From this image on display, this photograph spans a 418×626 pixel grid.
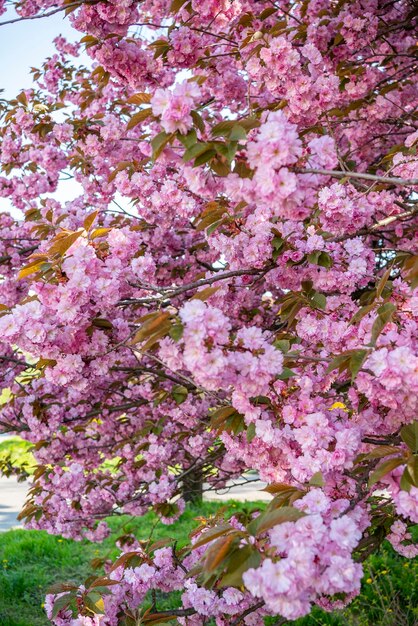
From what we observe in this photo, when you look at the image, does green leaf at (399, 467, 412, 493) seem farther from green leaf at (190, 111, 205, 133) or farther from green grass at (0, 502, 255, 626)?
green grass at (0, 502, 255, 626)

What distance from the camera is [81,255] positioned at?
6.27ft

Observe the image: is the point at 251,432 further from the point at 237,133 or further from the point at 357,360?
the point at 237,133

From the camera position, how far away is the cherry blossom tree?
145 cm

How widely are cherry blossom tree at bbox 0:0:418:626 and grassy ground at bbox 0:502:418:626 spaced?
1035 mm

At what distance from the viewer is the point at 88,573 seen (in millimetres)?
5668

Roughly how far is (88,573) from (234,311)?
12.0ft

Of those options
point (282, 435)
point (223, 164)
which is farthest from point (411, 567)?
point (223, 164)

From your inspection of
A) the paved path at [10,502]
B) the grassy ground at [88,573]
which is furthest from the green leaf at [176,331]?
the paved path at [10,502]

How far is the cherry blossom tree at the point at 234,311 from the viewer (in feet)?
4.76

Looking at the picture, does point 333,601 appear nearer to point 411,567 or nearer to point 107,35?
point 107,35

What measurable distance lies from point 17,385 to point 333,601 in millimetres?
2717

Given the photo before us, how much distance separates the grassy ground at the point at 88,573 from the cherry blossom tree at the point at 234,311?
1.03 metres

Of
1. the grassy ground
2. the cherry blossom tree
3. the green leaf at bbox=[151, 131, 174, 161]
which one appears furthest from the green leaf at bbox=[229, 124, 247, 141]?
the grassy ground

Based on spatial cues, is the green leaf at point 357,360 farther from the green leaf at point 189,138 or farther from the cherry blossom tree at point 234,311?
the green leaf at point 189,138
